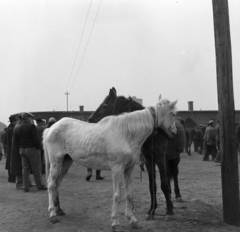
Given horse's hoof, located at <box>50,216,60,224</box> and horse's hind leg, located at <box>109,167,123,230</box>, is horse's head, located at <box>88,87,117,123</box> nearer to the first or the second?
horse's hind leg, located at <box>109,167,123,230</box>

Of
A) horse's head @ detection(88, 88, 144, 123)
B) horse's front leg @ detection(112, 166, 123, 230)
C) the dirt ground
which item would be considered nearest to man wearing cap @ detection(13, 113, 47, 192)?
the dirt ground

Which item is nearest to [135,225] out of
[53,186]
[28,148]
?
[53,186]

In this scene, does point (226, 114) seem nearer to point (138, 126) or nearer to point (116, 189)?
point (138, 126)

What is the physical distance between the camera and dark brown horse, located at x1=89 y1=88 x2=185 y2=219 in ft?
17.7

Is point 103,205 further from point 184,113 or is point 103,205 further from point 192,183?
point 184,113

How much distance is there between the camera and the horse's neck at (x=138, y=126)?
16.2 ft

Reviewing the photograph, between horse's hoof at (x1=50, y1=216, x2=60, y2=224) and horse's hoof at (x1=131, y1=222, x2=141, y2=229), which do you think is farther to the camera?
horse's hoof at (x1=50, y1=216, x2=60, y2=224)

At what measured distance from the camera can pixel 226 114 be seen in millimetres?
4938

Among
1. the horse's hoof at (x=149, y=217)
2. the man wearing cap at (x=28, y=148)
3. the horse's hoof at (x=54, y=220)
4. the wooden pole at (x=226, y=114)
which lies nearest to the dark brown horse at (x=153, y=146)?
the horse's hoof at (x=149, y=217)

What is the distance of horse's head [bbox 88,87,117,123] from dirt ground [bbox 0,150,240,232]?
6.13 ft

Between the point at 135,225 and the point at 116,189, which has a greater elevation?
the point at 116,189

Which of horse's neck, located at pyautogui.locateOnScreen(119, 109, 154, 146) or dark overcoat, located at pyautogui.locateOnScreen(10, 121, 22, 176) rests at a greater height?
horse's neck, located at pyautogui.locateOnScreen(119, 109, 154, 146)

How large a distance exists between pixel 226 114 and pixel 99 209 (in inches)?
124

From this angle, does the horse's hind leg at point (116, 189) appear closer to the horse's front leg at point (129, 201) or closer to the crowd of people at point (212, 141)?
the horse's front leg at point (129, 201)
